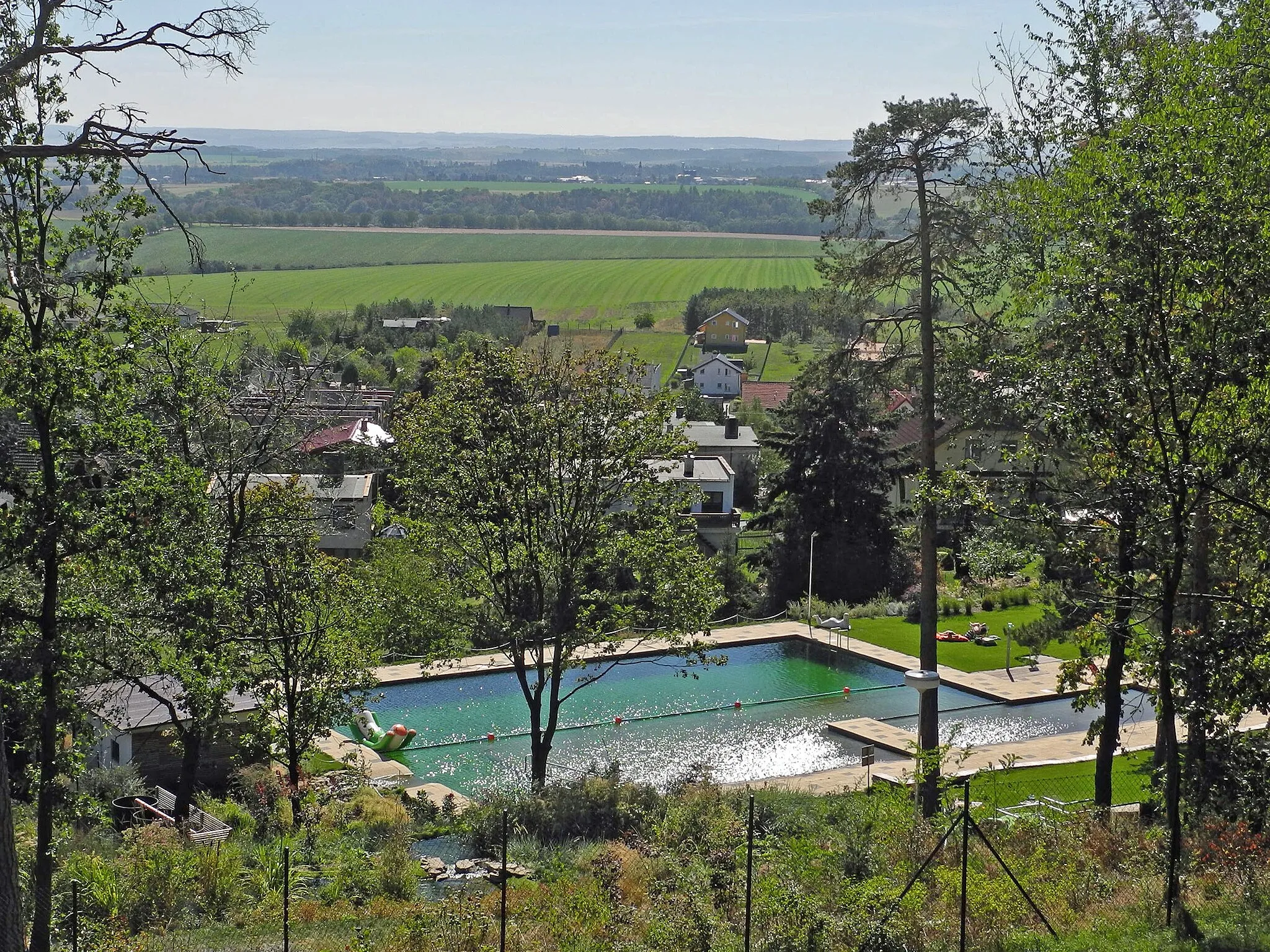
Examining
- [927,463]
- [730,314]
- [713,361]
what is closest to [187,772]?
[927,463]

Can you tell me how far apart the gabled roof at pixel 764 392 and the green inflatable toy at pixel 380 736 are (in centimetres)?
4586

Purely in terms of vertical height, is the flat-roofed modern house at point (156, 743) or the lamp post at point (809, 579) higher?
the flat-roofed modern house at point (156, 743)

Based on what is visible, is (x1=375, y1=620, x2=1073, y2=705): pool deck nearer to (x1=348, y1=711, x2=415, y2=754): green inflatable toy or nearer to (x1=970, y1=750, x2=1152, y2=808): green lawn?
(x1=348, y1=711, x2=415, y2=754): green inflatable toy

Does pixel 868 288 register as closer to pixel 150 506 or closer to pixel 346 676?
pixel 346 676

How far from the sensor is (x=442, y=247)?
16638 cm

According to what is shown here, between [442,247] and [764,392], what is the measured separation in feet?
346

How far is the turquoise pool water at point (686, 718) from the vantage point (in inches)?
811

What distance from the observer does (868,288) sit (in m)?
16.5

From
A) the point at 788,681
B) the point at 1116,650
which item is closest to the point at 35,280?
the point at 1116,650

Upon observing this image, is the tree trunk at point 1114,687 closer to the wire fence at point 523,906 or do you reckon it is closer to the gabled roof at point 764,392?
the wire fence at point 523,906

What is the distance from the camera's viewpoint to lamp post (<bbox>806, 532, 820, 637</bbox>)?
2886 centimetres

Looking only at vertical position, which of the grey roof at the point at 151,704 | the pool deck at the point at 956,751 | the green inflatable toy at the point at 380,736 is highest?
the grey roof at the point at 151,704

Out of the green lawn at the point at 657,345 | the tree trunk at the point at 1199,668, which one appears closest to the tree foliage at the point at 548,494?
the tree trunk at the point at 1199,668

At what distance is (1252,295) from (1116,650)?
5.56 meters
